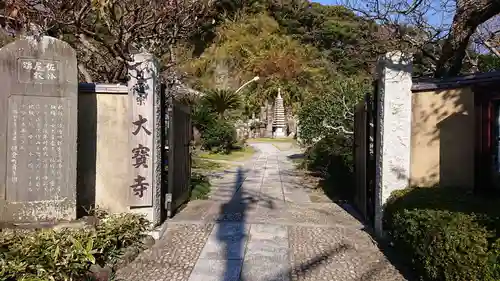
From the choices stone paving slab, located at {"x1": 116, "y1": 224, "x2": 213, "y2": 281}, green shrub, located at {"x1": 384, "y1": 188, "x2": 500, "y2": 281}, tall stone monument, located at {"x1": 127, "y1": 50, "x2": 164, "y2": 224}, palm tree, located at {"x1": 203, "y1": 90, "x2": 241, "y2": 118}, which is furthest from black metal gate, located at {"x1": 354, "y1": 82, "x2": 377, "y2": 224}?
palm tree, located at {"x1": 203, "y1": 90, "x2": 241, "y2": 118}

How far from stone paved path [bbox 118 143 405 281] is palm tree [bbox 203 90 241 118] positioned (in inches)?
605

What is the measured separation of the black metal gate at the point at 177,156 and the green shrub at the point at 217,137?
11.4m

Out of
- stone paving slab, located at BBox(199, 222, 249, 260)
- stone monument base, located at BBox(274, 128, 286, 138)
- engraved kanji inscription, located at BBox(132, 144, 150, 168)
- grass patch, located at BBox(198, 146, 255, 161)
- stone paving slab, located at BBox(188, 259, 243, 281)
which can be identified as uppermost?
stone monument base, located at BBox(274, 128, 286, 138)

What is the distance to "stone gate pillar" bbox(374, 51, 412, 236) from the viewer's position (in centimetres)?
536

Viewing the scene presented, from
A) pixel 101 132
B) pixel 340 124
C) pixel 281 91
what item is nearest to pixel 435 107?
pixel 101 132

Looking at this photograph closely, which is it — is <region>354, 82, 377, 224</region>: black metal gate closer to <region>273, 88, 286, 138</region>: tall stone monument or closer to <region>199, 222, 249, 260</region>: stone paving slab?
<region>199, 222, 249, 260</region>: stone paving slab

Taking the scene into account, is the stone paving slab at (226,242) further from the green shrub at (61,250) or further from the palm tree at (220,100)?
the palm tree at (220,100)

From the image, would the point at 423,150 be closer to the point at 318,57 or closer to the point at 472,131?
the point at 472,131

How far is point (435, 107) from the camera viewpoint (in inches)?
206

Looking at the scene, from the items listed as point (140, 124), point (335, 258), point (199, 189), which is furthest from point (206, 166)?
point (335, 258)

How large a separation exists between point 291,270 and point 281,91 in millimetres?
38285

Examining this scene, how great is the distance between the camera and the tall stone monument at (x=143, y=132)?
534 cm

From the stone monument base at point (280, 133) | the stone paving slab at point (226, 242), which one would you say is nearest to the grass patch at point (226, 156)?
the stone paving slab at point (226, 242)

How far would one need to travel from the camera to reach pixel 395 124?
17.7ft
